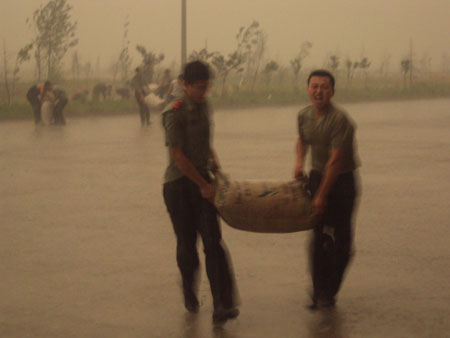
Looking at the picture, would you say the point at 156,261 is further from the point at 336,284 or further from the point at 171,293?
the point at 336,284

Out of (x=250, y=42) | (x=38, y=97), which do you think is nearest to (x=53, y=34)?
(x=250, y=42)

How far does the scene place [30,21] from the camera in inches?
1483

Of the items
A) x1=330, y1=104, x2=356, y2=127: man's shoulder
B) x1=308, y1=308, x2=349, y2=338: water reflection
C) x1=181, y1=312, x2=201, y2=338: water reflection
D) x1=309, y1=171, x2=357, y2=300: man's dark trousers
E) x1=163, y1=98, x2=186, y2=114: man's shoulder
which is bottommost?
x1=181, y1=312, x2=201, y2=338: water reflection

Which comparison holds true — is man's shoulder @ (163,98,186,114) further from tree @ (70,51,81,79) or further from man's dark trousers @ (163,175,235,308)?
tree @ (70,51,81,79)

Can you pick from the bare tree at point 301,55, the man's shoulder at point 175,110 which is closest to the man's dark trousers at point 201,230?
the man's shoulder at point 175,110

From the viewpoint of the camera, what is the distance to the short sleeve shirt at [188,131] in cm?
529

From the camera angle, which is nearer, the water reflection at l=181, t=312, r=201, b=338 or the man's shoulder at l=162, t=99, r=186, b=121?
the water reflection at l=181, t=312, r=201, b=338

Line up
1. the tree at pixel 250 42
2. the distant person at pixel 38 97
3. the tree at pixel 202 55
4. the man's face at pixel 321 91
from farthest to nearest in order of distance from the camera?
the tree at pixel 250 42, the tree at pixel 202 55, the distant person at pixel 38 97, the man's face at pixel 321 91

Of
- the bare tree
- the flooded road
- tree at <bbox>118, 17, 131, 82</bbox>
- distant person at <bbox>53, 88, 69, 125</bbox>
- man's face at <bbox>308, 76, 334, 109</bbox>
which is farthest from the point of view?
the bare tree

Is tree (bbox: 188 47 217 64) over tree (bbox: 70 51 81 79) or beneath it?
over

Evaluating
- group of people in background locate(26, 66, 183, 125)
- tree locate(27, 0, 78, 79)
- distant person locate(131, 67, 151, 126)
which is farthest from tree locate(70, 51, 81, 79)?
distant person locate(131, 67, 151, 126)

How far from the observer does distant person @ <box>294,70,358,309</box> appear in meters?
5.39

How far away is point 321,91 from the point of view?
548cm

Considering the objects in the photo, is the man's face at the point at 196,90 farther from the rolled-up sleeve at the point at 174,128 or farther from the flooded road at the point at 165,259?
the flooded road at the point at 165,259
